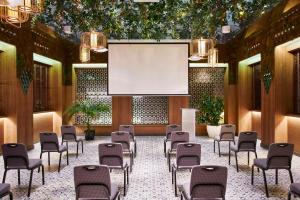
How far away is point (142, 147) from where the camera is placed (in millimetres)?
10109

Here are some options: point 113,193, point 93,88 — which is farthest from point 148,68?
point 113,193

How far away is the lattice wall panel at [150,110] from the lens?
13438 mm

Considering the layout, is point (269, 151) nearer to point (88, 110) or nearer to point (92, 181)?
point (92, 181)

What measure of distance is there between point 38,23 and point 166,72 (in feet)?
14.7

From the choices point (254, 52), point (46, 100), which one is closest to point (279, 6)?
point (254, 52)

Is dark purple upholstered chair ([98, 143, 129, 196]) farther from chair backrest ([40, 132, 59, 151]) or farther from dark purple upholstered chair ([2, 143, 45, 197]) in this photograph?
chair backrest ([40, 132, 59, 151])

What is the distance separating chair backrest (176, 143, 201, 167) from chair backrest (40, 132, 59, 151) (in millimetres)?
2784

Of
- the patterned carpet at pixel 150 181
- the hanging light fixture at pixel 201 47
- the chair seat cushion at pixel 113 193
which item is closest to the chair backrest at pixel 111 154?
the patterned carpet at pixel 150 181

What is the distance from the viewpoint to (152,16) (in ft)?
31.9

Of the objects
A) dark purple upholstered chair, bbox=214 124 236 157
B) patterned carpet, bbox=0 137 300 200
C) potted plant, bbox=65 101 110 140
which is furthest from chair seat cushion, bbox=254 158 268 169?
potted plant, bbox=65 101 110 140

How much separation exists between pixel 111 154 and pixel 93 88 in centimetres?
833

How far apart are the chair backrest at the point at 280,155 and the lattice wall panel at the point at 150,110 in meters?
8.25

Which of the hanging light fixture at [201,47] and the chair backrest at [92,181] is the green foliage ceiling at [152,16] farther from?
the chair backrest at [92,181]

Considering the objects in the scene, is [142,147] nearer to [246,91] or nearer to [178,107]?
[178,107]
